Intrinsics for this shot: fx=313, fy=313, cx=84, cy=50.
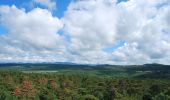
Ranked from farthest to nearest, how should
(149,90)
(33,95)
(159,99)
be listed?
1. (149,90)
2. (33,95)
3. (159,99)

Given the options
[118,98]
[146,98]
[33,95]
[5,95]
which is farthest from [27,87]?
[146,98]

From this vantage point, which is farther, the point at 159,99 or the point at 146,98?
the point at 146,98

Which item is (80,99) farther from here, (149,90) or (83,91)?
(149,90)

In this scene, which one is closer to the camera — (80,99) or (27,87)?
(80,99)

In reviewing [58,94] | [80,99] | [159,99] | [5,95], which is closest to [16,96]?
[5,95]

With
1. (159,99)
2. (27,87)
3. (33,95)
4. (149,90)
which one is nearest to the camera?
(159,99)

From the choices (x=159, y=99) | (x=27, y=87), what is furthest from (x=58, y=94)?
(x=159, y=99)

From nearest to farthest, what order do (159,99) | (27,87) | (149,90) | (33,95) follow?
(159,99) < (33,95) < (27,87) < (149,90)

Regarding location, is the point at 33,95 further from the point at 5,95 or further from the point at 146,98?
the point at 146,98

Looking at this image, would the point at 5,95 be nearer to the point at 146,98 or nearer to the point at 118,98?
the point at 118,98
